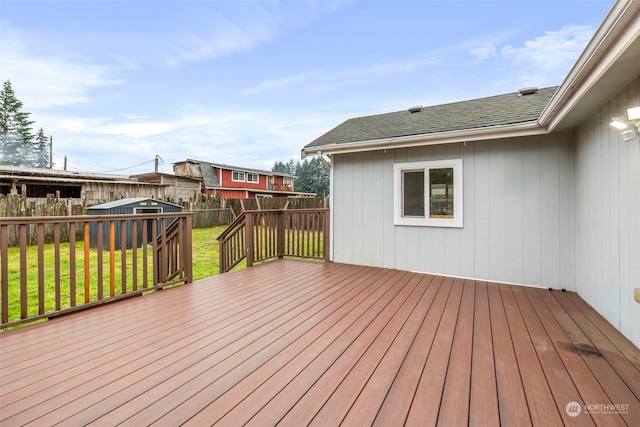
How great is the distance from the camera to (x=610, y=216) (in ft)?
8.63

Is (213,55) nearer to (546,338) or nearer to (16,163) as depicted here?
(546,338)

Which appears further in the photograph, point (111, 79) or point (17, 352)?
point (111, 79)

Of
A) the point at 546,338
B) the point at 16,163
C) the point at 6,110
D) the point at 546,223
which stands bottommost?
the point at 546,338

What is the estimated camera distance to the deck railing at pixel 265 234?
5.06 m

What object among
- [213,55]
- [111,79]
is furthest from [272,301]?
[111,79]

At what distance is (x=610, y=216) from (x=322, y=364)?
292cm

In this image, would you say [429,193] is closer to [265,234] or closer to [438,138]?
[438,138]

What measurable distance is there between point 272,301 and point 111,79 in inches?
610

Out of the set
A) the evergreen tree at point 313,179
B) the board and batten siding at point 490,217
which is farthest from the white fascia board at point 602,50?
the evergreen tree at point 313,179

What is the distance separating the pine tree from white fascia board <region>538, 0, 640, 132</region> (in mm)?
40621

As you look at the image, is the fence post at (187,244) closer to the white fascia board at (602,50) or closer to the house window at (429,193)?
the house window at (429,193)

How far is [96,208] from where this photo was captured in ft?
29.1

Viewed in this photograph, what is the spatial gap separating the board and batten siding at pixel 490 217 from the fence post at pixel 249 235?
74.1 inches

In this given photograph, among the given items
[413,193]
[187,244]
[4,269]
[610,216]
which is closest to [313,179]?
[413,193]
